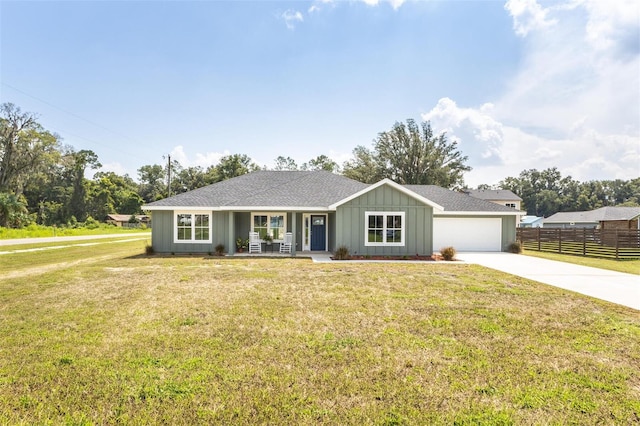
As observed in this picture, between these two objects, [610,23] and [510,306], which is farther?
[610,23]

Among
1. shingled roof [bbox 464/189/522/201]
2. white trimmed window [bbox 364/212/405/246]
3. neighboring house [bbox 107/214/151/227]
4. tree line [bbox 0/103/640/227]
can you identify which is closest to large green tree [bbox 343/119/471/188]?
tree line [bbox 0/103/640/227]

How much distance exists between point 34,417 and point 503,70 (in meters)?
20.5

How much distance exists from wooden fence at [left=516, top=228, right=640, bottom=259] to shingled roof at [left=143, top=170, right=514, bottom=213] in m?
3.44

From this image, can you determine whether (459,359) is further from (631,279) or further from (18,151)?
(18,151)

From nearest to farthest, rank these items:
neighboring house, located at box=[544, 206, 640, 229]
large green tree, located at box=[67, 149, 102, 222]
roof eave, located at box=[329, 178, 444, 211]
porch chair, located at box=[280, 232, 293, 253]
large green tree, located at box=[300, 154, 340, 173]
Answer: roof eave, located at box=[329, 178, 444, 211] → porch chair, located at box=[280, 232, 293, 253] → neighboring house, located at box=[544, 206, 640, 229] → large green tree, located at box=[67, 149, 102, 222] → large green tree, located at box=[300, 154, 340, 173]

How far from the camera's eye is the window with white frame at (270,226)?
16.7m

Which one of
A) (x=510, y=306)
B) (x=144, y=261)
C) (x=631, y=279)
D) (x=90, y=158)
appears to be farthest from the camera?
(x=90, y=158)

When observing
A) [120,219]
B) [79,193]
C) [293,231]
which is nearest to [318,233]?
[293,231]

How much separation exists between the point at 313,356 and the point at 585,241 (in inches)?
716

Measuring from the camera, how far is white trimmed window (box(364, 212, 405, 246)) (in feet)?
48.1

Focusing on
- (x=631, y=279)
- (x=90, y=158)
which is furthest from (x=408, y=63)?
(x=90, y=158)

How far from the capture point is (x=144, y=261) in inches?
510

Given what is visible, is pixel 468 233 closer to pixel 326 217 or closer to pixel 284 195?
pixel 326 217

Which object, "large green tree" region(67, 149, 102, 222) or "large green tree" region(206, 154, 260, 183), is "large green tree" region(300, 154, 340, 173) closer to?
"large green tree" region(206, 154, 260, 183)
